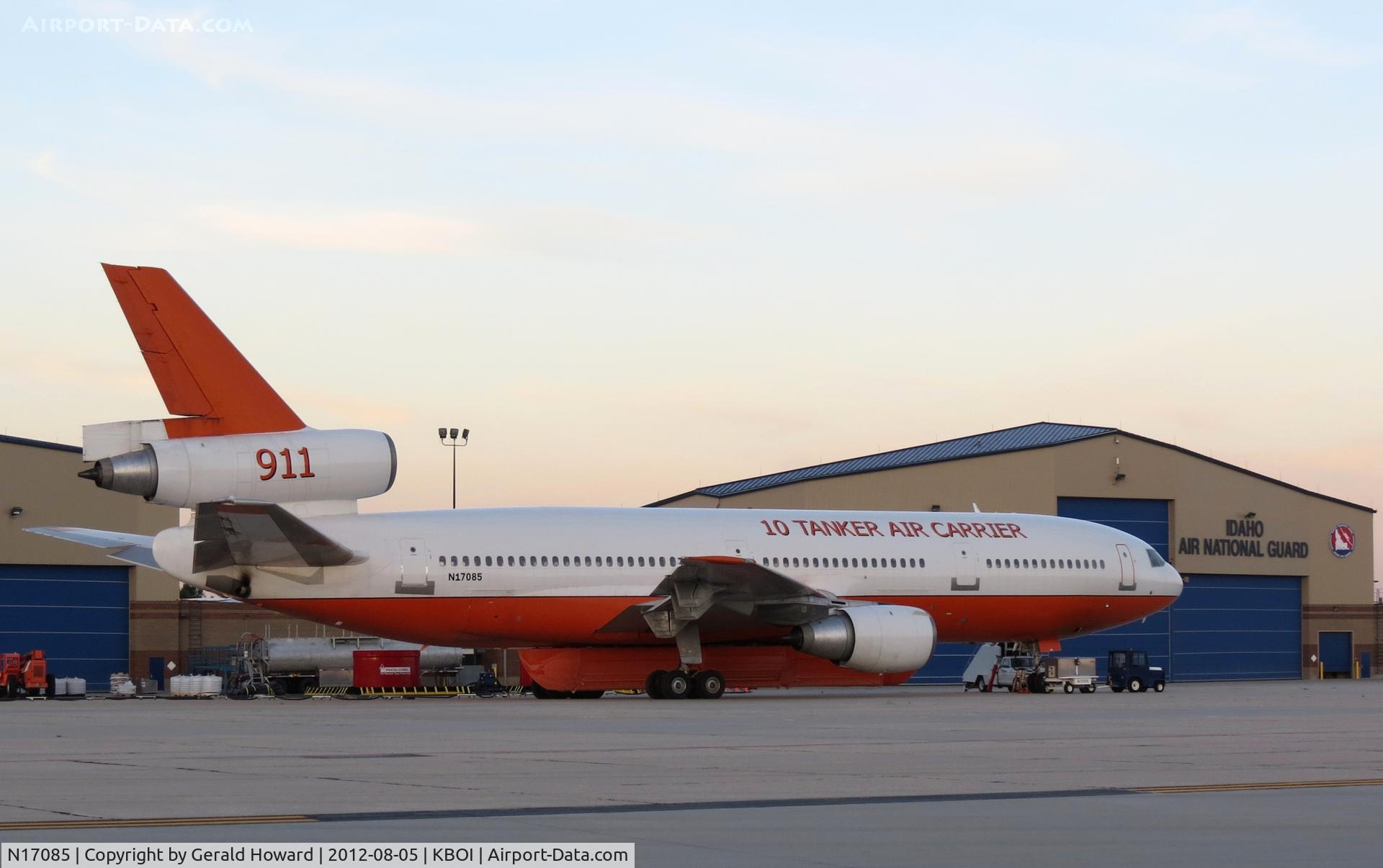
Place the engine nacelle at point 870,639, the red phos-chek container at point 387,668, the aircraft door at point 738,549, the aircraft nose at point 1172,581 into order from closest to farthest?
the engine nacelle at point 870,639
the aircraft door at point 738,549
the aircraft nose at point 1172,581
the red phos-chek container at point 387,668

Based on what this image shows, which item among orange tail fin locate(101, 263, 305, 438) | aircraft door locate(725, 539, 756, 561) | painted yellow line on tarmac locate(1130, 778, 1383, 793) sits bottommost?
painted yellow line on tarmac locate(1130, 778, 1383, 793)

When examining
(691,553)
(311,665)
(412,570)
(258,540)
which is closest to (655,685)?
(691,553)

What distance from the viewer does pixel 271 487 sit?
99.1 feet

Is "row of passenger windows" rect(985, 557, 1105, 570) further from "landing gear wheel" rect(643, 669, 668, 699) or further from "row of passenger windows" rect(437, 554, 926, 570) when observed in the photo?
"landing gear wheel" rect(643, 669, 668, 699)

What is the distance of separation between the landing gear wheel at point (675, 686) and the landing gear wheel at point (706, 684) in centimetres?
12

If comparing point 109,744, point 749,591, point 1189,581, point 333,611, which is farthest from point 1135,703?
point 1189,581

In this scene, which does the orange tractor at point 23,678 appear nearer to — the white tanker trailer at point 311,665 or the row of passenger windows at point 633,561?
the white tanker trailer at point 311,665

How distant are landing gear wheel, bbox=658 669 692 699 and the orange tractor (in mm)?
18875

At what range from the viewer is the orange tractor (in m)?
43.7

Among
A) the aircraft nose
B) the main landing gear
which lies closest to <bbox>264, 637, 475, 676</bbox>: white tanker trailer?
the main landing gear

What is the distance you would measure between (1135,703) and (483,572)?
517 inches

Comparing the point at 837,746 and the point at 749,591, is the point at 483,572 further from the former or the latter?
the point at 837,746

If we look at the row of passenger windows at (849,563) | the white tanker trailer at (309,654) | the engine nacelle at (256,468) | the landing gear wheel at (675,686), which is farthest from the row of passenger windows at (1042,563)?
the white tanker trailer at (309,654)

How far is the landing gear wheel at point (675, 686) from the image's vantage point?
113 feet
